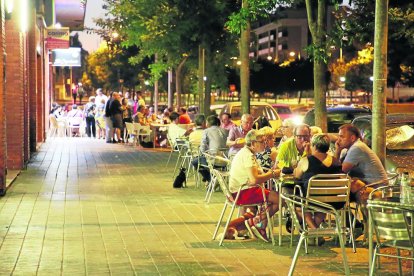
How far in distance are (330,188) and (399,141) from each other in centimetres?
518

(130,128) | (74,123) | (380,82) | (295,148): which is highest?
(380,82)

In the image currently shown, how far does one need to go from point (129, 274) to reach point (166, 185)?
859 centimetres

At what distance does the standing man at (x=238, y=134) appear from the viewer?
15523 mm

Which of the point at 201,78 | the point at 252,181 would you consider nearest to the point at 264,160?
the point at 252,181

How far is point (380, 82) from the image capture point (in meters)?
11.6

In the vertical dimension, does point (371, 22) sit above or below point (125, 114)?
above

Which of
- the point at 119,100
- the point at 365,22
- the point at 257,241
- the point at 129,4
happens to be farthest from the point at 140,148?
the point at 257,241

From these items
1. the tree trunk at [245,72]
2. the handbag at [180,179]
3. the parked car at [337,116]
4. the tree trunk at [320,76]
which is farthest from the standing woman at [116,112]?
the handbag at [180,179]

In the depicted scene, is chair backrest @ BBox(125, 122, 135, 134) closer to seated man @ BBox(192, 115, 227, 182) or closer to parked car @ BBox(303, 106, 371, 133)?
parked car @ BBox(303, 106, 371, 133)

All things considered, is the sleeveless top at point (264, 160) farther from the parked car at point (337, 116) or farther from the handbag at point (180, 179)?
the parked car at point (337, 116)

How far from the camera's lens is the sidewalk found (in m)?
9.40

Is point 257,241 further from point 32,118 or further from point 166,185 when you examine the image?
point 32,118

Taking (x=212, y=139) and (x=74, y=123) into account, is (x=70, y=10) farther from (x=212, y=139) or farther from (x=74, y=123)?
(x=212, y=139)

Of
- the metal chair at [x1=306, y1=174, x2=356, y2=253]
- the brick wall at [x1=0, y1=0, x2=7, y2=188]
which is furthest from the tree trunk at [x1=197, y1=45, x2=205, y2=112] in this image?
the metal chair at [x1=306, y1=174, x2=356, y2=253]
